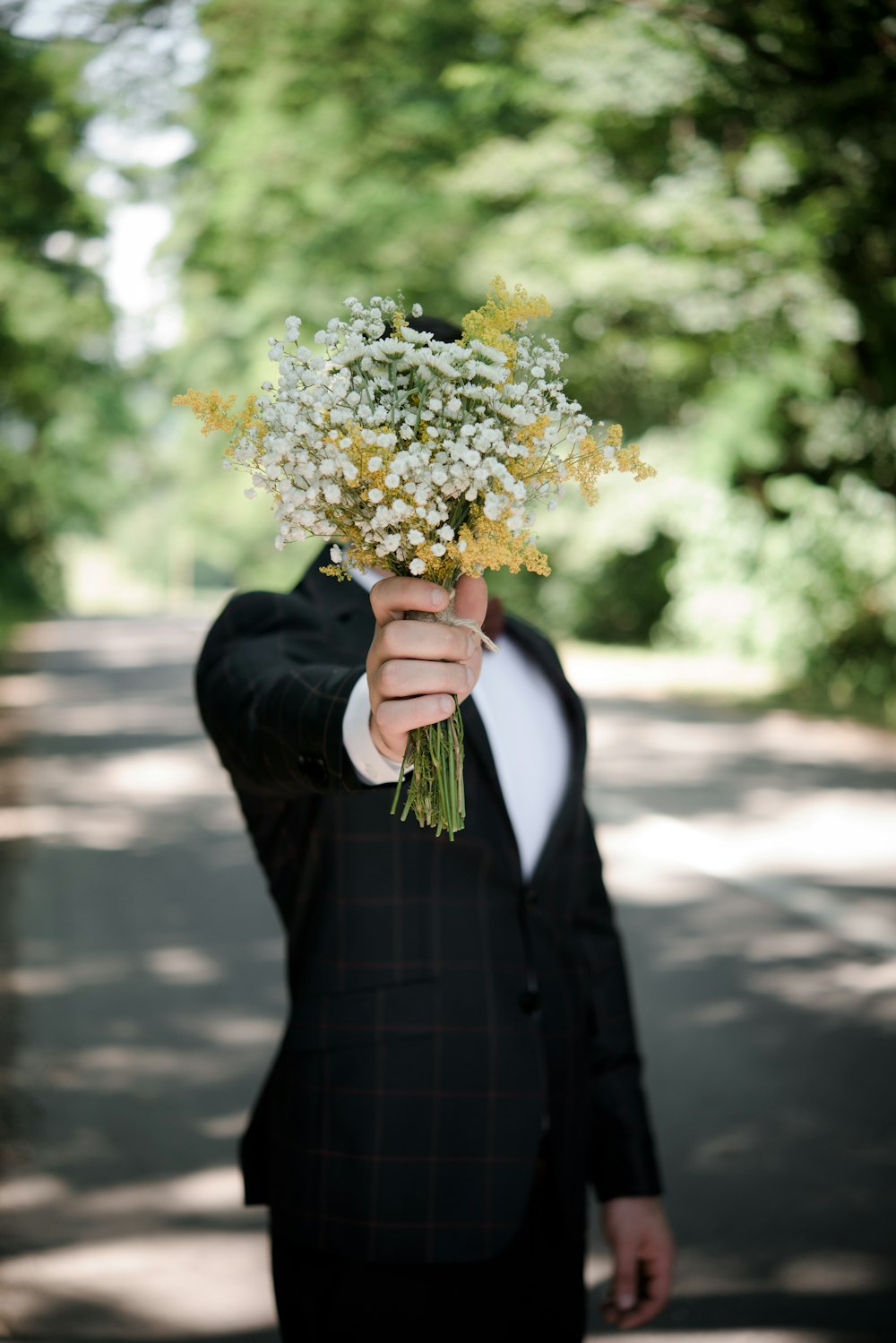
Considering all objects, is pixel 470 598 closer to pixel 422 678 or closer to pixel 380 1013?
pixel 422 678

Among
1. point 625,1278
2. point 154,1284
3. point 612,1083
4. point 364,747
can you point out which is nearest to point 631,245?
point 154,1284

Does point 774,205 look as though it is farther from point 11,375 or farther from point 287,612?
point 11,375

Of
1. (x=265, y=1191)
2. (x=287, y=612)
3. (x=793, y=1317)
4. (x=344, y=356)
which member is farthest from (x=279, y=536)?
(x=793, y=1317)

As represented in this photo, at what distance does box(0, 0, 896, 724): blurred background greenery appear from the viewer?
15.6 m

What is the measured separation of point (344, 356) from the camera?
5.00ft

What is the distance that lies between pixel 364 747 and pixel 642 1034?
189 inches

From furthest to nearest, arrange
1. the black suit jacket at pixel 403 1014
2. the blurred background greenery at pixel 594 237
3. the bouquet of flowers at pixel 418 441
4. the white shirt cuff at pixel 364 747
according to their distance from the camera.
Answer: the blurred background greenery at pixel 594 237, the black suit jacket at pixel 403 1014, the white shirt cuff at pixel 364 747, the bouquet of flowers at pixel 418 441

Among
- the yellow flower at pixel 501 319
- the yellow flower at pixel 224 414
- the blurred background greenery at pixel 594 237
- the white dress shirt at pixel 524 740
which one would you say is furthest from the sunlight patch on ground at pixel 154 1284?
the blurred background greenery at pixel 594 237

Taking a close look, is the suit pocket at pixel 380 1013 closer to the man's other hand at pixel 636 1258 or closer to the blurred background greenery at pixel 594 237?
the man's other hand at pixel 636 1258

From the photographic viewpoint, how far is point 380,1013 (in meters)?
2.13

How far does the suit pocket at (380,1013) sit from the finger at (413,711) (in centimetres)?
69

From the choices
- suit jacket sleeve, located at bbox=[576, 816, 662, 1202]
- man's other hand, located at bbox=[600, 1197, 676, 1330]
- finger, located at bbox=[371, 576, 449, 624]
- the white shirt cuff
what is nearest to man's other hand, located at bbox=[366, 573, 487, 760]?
finger, located at bbox=[371, 576, 449, 624]

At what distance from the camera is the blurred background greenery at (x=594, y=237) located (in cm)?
1561

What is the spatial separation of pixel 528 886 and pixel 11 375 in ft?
87.5
